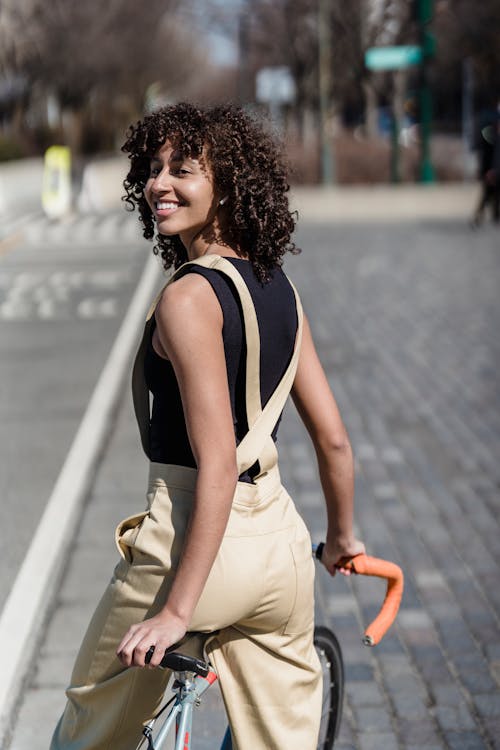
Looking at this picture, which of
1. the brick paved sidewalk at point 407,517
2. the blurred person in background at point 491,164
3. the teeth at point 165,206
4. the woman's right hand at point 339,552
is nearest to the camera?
the teeth at point 165,206

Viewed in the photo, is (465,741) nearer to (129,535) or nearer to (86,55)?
(129,535)

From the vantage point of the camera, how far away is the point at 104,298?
13086 millimetres

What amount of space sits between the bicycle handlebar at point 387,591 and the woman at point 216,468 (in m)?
0.15

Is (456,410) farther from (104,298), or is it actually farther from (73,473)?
(104,298)

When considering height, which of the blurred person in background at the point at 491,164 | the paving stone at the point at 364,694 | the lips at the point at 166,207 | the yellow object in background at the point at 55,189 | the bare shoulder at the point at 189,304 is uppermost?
the lips at the point at 166,207

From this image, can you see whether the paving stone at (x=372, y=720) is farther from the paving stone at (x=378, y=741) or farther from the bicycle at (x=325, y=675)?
the bicycle at (x=325, y=675)

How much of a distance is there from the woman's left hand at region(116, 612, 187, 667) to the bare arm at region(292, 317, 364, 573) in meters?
0.53

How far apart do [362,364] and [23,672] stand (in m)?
5.63

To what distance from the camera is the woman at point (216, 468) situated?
2.01m

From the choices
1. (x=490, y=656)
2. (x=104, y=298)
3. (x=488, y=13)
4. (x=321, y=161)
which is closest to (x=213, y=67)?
(x=488, y=13)

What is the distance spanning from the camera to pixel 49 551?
16.1 ft

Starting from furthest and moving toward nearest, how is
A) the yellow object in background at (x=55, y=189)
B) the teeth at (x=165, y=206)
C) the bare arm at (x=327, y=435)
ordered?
the yellow object in background at (x=55, y=189) < the bare arm at (x=327, y=435) < the teeth at (x=165, y=206)

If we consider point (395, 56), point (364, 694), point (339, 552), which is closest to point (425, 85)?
point (395, 56)

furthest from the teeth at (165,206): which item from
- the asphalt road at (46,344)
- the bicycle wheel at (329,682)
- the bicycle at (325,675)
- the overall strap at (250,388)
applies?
the asphalt road at (46,344)
